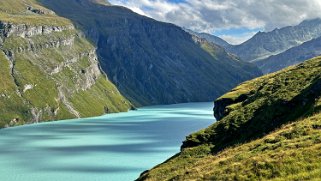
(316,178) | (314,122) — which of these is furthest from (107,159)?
(316,178)

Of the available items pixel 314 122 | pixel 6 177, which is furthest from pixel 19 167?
pixel 314 122

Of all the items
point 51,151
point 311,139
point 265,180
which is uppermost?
point 311,139

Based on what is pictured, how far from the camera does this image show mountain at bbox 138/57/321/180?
33.7 m

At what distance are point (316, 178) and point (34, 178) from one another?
117188 mm

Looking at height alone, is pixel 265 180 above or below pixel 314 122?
below

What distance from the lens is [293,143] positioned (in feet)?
126

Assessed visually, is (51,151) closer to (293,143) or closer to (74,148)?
(74,148)

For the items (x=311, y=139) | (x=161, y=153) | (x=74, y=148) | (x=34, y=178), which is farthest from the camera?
(x=74, y=148)

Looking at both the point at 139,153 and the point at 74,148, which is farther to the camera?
the point at 74,148

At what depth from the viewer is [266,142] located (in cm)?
4478

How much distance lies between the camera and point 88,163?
157 meters

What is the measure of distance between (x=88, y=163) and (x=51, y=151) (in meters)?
40.2

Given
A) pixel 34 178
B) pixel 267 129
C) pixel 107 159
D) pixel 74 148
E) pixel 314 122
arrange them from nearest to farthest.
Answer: pixel 314 122, pixel 267 129, pixel 34 178, pixel 107 159, pixel 74 148

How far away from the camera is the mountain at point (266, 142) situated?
3369 centimetres
